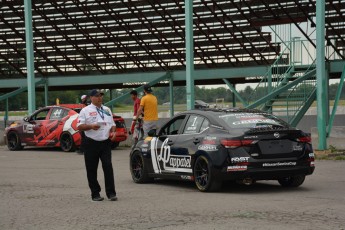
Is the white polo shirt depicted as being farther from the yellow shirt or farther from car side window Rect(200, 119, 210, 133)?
the yellow shirt

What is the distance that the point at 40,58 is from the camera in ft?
122

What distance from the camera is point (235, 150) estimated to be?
36.1 ft

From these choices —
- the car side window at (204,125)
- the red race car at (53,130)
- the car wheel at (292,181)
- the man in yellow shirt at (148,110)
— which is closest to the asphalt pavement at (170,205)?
the car wheel at (292,181)

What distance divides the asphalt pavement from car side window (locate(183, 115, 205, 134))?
3.09 feet

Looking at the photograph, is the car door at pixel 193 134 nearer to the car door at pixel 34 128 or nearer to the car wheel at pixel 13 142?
the car door at pixel 34 128

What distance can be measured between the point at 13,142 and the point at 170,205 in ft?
50.0

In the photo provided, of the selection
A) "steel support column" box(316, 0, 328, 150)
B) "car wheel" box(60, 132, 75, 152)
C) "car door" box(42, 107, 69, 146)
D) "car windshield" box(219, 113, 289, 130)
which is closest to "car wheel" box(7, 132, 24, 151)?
"car door" box(42, 107, 69, 146)

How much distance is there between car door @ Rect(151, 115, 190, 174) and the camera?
12023 mm

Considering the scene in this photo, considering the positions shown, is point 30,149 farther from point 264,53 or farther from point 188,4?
point 264,53

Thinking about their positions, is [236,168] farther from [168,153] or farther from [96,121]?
[96,121]

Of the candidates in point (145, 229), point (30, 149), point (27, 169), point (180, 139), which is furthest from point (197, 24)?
point (145, 229)

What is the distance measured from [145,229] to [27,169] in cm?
915

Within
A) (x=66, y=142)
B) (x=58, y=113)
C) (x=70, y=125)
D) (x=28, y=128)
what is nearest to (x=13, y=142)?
(x=28, y=128)

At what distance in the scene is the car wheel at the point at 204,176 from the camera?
36.4ft
